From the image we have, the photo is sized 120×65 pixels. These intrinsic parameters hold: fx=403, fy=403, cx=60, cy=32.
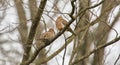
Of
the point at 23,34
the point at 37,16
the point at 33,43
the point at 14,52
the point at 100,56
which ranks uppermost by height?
the point at 37,16

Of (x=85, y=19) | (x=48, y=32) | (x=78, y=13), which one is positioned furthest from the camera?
(x=85, y=19)

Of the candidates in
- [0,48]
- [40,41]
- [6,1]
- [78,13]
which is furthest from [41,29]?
[0,48]

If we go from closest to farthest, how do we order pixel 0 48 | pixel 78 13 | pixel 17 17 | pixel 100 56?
pixel 78 13
pixel 100 56
pixel 17 17
pixel 0 48

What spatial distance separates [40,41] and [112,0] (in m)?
1.59

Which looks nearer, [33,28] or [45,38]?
[45,38]

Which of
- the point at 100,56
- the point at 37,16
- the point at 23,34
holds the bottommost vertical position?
the point at 100,56

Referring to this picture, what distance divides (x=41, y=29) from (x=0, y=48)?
155 inches

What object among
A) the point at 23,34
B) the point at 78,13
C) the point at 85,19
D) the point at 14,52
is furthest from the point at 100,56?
the point at 14,52

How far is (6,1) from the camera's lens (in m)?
6.12

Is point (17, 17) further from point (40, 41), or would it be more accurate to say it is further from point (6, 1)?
point (40, 41)

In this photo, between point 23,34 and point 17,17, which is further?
point 17,17

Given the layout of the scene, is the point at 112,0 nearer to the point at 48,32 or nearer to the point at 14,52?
the point at 48,32

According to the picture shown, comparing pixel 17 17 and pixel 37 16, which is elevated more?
pixel 37 16

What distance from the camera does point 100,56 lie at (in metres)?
7.34
